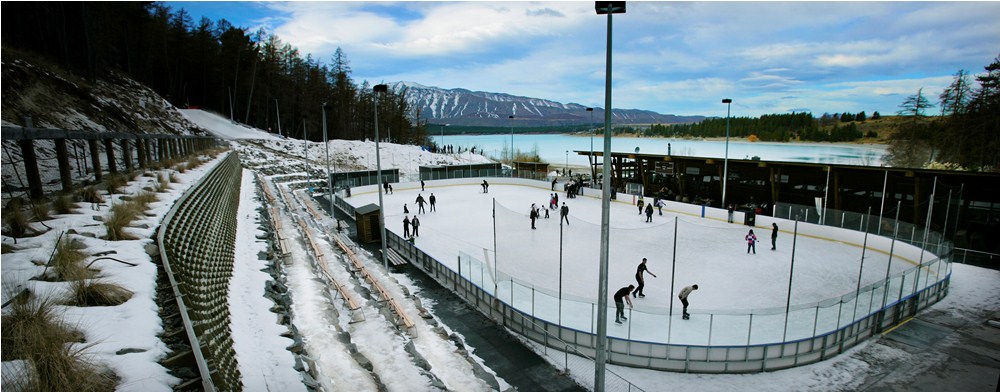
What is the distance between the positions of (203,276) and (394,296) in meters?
6.45

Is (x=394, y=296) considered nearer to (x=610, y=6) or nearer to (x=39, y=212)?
(x=39, y=212)

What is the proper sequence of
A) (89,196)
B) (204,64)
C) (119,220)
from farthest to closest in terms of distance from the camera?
(204,64)
(89,196)
(119,220)

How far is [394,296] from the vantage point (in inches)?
497

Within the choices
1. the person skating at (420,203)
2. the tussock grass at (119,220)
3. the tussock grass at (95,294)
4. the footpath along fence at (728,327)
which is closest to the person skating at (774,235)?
the footpath along fence at (728,327)

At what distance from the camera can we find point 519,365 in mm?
9578

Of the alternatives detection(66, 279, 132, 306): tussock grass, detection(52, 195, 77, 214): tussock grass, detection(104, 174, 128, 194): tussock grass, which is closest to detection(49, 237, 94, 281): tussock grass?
detection(66, 279, 132, 306): tussock grass

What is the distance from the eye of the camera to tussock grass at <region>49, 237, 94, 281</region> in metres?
4.78

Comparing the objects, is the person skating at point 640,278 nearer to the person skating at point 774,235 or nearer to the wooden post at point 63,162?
the person skating at point 774,235

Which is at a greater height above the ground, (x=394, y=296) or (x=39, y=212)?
(x=39, y=212)

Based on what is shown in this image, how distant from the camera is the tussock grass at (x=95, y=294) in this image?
4.49 m

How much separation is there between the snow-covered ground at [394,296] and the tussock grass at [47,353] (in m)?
0.16

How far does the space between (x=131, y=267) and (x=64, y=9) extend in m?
42.8

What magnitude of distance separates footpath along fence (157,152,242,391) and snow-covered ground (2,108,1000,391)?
0.84ft

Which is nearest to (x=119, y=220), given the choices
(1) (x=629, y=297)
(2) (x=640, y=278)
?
(1) (x=629, y=297)
